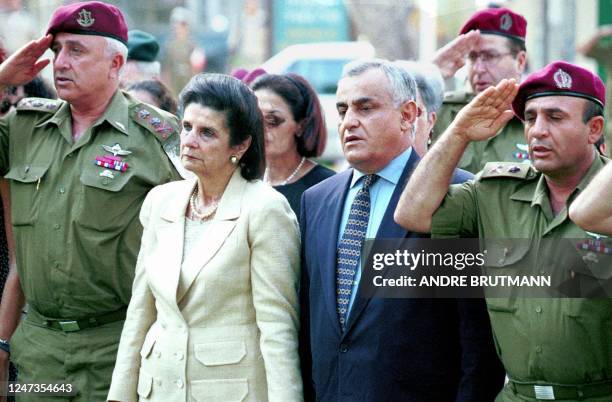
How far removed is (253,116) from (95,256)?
3.61ft

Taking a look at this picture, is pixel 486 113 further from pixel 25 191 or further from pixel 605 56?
pixel 605 56

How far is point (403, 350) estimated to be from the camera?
15.6 ft

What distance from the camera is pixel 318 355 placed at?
4.92m

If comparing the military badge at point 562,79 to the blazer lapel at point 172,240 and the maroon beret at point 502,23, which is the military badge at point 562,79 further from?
the maroon beret at point 502,23

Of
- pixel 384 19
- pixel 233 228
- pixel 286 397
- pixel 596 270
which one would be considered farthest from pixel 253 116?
pixel 384 19

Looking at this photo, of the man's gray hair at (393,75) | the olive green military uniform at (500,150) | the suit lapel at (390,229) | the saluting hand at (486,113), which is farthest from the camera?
the olive green military uniform at (500,150)

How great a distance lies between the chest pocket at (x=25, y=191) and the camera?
18.9 ft

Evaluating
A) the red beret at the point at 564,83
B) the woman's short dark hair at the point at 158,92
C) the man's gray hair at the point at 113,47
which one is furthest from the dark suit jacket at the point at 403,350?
the woman's short dark hair at the point at 158,92

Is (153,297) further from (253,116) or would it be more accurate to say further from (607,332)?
(607,332)

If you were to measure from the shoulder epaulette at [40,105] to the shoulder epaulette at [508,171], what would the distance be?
2.35 m

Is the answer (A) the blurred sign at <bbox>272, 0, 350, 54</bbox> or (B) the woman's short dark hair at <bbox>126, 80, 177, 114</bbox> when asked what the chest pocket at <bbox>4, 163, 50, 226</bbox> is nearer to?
(B) the woman's short dark hair at <bbox>126, 80, 177, 114</bbox>

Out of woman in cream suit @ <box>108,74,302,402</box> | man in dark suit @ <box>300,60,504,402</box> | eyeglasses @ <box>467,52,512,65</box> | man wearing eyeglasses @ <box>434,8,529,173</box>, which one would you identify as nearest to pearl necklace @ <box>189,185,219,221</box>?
woman in cream suit @ <box>108,74,302,402</box>

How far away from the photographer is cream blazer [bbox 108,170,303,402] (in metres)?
4.91

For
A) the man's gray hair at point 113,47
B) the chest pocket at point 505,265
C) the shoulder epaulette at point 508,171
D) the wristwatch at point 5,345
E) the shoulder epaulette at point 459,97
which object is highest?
the man's gray hair at point 113,47
